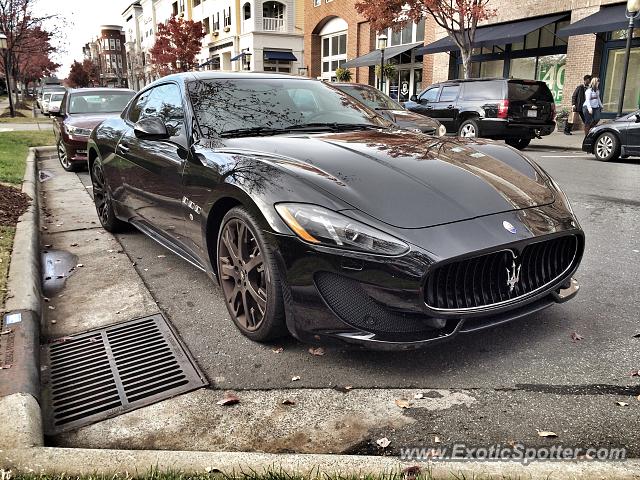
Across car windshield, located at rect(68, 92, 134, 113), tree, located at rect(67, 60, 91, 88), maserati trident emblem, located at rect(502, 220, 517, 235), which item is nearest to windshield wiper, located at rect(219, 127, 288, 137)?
maserati trident emblem, located at rect(502, 220, 517, 235)

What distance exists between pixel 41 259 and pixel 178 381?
9.05ft

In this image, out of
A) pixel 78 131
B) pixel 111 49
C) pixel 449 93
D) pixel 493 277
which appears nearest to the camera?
pixel 493 277

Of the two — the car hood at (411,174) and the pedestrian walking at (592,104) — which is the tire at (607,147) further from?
the car hood at (411,174)

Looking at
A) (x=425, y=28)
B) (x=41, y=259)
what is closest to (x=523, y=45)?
(x=425, y=28)

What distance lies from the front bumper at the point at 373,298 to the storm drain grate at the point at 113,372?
758 mm

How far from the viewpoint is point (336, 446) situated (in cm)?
231

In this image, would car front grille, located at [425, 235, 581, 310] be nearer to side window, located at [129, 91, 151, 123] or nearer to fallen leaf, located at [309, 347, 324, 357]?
fallen leaf, located at [309, 347, 324, 357]

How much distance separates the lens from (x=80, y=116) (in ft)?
34.8

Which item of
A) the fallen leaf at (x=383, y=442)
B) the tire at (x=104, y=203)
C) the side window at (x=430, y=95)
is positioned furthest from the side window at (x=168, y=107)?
the side window at (x=430, y=95)

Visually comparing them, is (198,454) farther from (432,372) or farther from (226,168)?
(226,168)

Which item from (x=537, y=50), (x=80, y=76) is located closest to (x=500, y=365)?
(x=537, y=50)

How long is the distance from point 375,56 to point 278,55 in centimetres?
1481

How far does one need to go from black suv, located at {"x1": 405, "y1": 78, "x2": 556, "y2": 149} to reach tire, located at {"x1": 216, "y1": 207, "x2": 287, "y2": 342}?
1174 cm

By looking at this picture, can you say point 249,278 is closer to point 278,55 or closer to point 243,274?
point 243,274
